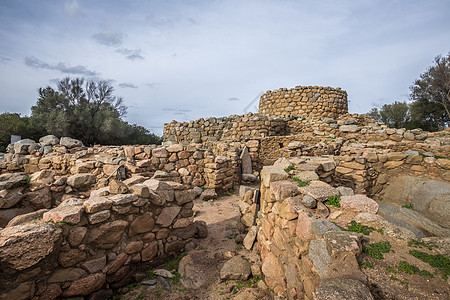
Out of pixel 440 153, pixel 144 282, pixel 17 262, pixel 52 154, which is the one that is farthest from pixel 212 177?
pixel 440 153

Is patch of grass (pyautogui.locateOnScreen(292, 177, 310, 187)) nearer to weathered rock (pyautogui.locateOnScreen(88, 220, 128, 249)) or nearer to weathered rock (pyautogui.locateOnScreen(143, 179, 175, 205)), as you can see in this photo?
weathered rock (pyautogui.locateOnScreen(143, 179, 175, 205))

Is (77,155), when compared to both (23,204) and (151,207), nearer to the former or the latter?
(23,204)

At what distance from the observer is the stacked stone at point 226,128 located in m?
12.7

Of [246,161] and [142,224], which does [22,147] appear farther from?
[246,161]

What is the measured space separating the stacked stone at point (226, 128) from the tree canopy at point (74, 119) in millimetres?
5216

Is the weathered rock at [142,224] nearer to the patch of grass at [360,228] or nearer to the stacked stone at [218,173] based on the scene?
the patch of grass at [360,228]

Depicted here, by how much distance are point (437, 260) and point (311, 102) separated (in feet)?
46.4

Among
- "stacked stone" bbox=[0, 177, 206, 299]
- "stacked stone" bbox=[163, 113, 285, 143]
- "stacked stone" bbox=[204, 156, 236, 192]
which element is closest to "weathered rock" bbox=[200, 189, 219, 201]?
"stacked stone" bbox=[204, 156, 236, 192]

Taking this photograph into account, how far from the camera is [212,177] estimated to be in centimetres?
782

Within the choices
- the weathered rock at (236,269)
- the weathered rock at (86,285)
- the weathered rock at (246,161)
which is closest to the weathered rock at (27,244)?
the weathered rock at (86,285)

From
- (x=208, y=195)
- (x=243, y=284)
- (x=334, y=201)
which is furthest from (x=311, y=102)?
(x=243, y=284)

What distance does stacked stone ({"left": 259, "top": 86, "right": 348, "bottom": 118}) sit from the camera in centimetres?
1452

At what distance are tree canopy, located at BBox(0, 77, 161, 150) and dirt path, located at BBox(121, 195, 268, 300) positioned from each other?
486 inches

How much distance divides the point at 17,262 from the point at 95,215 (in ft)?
2.68
